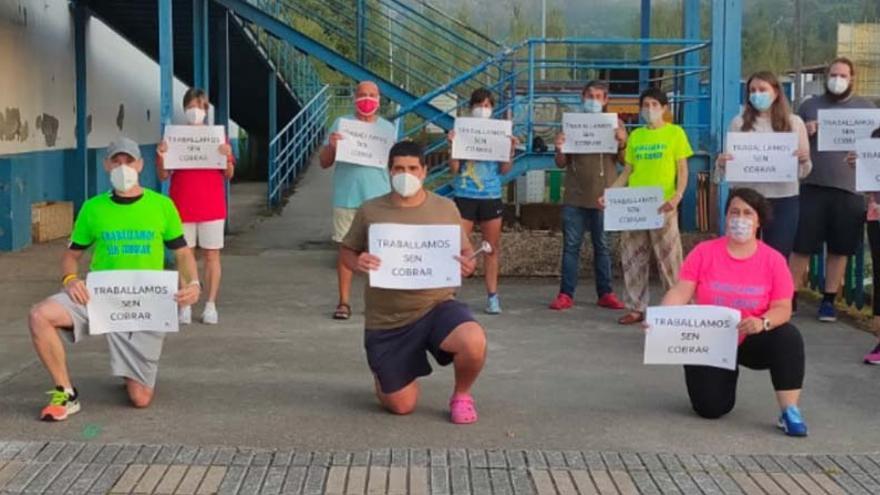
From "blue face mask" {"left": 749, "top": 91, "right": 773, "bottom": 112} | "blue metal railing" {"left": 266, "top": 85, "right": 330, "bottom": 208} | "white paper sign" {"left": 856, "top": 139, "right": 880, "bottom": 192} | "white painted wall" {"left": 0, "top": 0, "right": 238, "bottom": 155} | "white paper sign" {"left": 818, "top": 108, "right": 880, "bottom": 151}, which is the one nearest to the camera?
"white paper sign" {"left": 856, "top": 139, "right": 880, "bottom": 192}

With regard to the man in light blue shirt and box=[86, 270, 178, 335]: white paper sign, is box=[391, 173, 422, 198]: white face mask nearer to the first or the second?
box=[86, 270, 178, 335]: white paper sign

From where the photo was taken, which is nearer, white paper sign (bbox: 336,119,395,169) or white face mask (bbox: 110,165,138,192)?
white face mask (bbox: 110,165,138,192)

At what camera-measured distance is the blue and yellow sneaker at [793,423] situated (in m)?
5.54

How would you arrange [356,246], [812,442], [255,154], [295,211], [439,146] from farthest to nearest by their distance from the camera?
[255,154] → [295,211] → [439,146] → [356,246] → [812,442]

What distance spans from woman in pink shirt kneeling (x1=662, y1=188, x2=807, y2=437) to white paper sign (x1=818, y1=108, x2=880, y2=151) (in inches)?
105

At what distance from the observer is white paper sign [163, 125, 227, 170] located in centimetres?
835

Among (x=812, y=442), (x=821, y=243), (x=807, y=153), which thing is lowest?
(x=812, y=442)

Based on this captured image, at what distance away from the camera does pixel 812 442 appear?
548 cm

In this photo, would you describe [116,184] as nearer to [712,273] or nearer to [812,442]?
[712,273]

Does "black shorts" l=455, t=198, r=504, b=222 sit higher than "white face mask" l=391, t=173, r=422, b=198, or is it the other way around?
"white face mask" l=391, t=173, r=422, b=198

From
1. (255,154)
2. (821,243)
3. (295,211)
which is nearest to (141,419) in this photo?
(821,243)

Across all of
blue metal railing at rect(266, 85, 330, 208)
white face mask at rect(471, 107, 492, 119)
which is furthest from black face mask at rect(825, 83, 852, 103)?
blue metal railing at rect(266, 85, 330, 208)

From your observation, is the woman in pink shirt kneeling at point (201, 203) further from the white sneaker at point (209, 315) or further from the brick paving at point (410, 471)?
the brick paving at point (410, 471)

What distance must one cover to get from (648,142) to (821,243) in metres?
1.71
